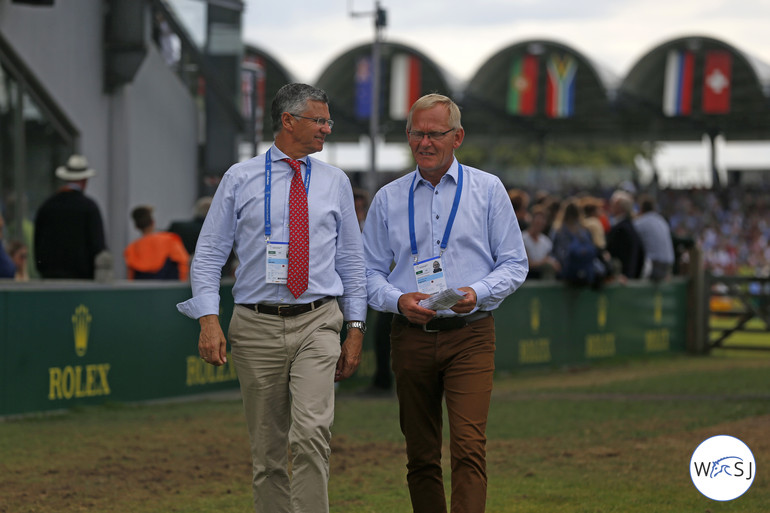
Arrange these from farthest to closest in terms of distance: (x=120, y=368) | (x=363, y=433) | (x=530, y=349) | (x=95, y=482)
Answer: (x=530, y=349), (x=120, y=368), (x=363, y=433), (x=95, y=482)

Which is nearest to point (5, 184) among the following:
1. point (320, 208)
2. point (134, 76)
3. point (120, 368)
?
point (134, 76)

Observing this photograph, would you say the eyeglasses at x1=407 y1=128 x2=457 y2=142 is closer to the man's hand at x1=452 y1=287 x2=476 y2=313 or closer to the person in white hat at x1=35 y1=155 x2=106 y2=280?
the man's hand at x1=452 y1=287 x2=476 y2=313

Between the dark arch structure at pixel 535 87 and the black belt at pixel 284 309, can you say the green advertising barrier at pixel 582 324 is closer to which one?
the black belt at pixel 284 309

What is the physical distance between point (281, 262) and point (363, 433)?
5.13 m

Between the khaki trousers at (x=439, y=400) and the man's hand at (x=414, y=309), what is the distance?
0.57ft

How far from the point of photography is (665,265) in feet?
61.1

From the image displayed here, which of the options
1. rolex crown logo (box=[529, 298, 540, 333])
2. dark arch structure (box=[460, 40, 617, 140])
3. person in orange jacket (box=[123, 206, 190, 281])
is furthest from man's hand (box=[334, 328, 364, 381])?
dark arch structure (box=[460, 40, 617, 140])

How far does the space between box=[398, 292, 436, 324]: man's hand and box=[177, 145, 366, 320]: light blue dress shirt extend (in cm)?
27

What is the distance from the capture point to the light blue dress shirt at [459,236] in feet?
17.7

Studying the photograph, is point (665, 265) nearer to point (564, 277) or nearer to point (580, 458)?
point (564, 277)

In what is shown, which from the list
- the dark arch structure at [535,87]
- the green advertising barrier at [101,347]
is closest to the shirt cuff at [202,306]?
the green advertising barrier at [101,347]

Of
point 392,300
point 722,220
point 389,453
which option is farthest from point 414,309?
point 722,220

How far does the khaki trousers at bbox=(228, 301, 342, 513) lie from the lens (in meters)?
5.23

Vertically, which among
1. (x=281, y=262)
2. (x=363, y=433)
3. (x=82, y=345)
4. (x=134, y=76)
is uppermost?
(x=134, y=76)
